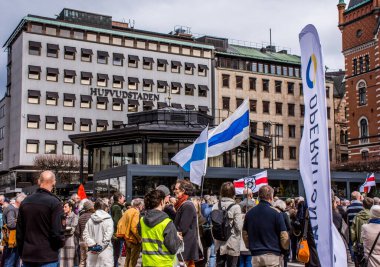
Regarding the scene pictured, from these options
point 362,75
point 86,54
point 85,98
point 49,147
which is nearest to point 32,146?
point 49,147

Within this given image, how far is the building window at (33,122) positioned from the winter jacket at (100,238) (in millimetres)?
58635

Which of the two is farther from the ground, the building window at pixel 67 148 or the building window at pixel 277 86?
the building window at pixel 277 86

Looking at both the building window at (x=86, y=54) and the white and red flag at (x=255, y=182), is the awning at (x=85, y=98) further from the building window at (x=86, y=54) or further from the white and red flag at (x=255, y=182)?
the white and red flag at (x=255, y=182)

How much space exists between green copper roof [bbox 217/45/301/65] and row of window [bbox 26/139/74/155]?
24274 millimetres

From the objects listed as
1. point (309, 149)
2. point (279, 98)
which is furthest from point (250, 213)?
point (279, 98)

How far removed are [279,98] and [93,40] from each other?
27418 mm

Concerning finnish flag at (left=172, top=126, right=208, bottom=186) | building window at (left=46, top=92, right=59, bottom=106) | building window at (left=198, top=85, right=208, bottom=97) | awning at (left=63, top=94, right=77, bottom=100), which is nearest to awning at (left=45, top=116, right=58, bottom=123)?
building window at (left=46, top=92, right=59, bottom=106)

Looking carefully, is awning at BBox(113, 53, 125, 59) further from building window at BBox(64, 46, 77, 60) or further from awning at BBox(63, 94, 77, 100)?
awning at BBox(63, 94, 77, 100)

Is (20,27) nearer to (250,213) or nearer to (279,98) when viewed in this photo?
(279,98)

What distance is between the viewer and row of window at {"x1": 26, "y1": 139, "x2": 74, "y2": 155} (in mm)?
68188

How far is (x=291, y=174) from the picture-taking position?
41.7 m

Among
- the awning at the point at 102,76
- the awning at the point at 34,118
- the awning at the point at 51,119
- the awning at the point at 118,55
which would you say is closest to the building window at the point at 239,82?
the awning at the point at 118,55

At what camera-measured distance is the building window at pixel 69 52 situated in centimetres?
7025

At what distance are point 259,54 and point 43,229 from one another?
80.5m
